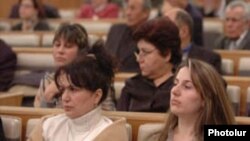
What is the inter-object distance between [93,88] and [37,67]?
2.10 meters

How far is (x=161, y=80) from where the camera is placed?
3254 mm

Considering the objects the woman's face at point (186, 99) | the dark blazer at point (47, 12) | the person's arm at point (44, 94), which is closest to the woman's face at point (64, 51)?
the person's arm at point (44, 94)

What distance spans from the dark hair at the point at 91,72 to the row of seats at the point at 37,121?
16 centimetres

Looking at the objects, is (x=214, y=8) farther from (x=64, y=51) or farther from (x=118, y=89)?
(x=64, y=51)

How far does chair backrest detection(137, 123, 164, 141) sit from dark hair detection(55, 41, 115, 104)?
208 mm

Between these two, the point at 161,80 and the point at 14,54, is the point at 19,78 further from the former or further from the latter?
the point at 161,80

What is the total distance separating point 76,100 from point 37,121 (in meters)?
0.30

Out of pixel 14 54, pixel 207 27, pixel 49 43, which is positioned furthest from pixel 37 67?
pixel 207 27

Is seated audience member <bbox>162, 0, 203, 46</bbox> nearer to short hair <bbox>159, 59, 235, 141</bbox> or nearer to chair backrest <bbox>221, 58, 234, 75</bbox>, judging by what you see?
chair backrest <bbox>221, 58, 234, 75</bbox>

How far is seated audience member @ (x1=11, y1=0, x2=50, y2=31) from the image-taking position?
6398 millimetres

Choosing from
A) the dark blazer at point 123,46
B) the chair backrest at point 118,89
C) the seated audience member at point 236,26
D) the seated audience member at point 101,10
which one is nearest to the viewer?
the chair backrest at point 118,89

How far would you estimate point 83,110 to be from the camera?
8.79 ft

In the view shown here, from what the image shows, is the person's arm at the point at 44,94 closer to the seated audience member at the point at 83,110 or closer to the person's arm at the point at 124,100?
the person's arm at the point at 124,100

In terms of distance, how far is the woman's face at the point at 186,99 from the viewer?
8.02 feet
